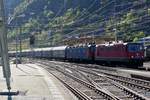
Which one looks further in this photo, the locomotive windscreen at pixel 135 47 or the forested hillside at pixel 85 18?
the forested hillside at pixel 85 18

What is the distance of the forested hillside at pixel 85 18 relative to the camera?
279 ft

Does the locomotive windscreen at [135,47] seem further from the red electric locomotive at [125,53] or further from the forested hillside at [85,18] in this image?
the forested hillside at [85,18]

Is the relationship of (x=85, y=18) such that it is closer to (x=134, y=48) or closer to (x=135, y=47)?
(x=135, y=47)

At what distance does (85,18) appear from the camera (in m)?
106

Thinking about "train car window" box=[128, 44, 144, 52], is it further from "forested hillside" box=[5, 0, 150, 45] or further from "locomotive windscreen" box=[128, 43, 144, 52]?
"forested hillside" box=[5, 0, 150, 45]

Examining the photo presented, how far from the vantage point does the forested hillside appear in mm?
85000

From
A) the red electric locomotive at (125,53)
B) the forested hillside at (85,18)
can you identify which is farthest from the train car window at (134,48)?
the forested hillside at (85,18)

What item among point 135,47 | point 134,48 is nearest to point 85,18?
point 135,47

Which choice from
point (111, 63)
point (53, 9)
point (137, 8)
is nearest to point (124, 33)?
point (137, 8)

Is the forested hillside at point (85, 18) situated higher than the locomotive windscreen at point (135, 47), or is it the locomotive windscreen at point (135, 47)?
the forested hillside at point (85, 18)

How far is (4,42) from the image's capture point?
59.4 ft

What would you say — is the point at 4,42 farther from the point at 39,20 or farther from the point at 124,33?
the point at 39,20

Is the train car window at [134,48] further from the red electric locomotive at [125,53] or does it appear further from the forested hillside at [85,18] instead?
the forested hillside at [85,18]

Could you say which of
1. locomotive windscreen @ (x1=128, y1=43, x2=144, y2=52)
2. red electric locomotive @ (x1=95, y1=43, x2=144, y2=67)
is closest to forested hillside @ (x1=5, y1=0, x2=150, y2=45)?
red electric locomotive @ (x1=95, y1=43, x2=144, y2=67)
